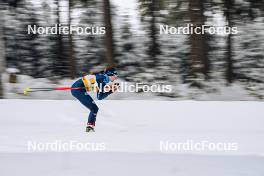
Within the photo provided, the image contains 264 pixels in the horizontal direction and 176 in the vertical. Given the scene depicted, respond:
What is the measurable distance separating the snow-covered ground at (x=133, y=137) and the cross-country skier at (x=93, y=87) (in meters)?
0.37

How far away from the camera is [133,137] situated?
20.2 feet

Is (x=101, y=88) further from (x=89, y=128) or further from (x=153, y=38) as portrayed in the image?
(x=153, y=38)

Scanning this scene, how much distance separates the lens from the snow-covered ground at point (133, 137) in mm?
4410

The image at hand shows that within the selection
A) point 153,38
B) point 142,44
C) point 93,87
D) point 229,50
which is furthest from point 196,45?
point 93,87

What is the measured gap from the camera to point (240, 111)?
6934 millimetres

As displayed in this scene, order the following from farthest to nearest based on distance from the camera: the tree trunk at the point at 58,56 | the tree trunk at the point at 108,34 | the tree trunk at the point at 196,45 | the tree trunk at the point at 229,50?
1. the tree trunk at the point at 58,56
2. the tree trunk at the point at 229,50
3. the tree trunk at the point at 196,45
4. the tree trunk at the point at 108,34

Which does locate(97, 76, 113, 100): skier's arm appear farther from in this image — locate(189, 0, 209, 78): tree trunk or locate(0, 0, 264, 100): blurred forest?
locate(0, 0, 264, 100): blurred forest

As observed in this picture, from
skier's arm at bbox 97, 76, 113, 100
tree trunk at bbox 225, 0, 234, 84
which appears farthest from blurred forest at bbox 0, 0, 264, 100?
skier's arm at bbox 97, 76, 113, 100

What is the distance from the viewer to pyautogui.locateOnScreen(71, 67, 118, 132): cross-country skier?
20.5 ft

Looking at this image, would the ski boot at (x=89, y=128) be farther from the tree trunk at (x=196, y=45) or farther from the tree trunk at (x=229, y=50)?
the tree trunk at (x=229, y=50)

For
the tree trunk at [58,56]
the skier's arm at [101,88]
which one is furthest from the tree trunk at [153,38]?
the skier's arm at [101,88]

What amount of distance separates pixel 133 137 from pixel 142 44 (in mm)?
8743

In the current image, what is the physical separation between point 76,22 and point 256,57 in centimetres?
783

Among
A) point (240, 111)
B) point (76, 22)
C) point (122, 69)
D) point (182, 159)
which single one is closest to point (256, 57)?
point (122, 69)
